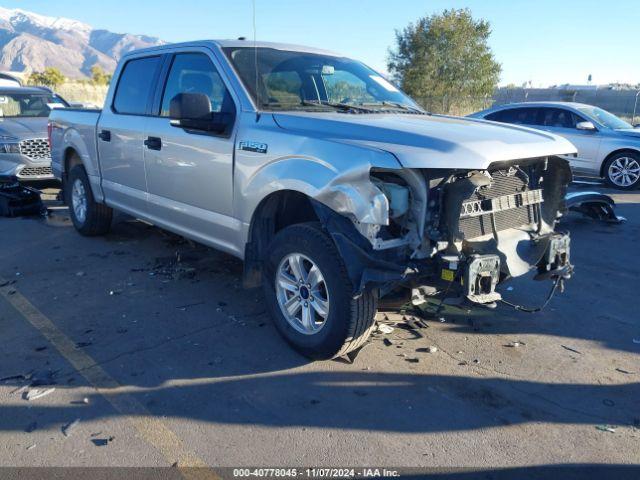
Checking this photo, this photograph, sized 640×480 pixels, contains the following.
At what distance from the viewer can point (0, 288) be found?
5219 mm

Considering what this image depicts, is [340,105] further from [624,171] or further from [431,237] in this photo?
[624,171]

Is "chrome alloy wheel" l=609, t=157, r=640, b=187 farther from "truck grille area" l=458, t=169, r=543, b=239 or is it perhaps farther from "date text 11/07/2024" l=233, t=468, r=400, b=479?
"date text 11/07/2024" l=233, t=468, r=400, b=479

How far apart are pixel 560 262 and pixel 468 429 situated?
5.08 ft

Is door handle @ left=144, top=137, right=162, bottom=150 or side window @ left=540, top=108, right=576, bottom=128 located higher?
side window @ left=540, top=108, right=576, bottom=128

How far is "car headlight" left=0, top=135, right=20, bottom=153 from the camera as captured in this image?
30.8ft

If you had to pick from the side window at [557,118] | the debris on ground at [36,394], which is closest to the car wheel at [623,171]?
the side window at [557,118]

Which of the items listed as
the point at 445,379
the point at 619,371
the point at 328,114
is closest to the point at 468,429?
the point at 445,379

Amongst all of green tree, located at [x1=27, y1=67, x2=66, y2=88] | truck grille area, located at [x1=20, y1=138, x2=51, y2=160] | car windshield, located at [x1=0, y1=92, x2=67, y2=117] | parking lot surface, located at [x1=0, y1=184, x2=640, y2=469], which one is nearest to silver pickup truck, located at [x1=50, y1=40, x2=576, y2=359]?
parking lot surface, located at [x1=0, y1=184, x2=640, y2=469]

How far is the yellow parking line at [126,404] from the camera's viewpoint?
9.23 feet

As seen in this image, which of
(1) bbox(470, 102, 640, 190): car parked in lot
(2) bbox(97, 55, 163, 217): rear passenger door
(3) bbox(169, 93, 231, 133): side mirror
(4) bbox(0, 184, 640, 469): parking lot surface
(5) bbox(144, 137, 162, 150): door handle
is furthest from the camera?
(1) bbox(470, 102, 640, 190): car parked in lot

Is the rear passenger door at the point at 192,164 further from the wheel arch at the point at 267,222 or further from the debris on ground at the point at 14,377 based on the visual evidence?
the debris on ground at the point at 14,377

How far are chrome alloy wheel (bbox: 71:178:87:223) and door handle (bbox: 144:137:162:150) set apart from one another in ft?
6.86

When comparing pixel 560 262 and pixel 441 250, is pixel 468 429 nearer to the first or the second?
pixel 441 250

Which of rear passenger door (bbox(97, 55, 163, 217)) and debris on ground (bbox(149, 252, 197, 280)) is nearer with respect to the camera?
rear passenger door (bbox(97, 55, 163, 217))
